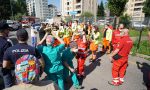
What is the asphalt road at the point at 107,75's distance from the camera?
641 centimetres

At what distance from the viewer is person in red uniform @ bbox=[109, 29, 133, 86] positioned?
19.9 feet

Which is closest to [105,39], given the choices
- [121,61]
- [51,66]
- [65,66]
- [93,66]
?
[93,66]

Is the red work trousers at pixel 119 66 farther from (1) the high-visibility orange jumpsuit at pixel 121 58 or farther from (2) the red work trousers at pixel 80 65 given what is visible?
(2) the red work trousers at pixel 80 65

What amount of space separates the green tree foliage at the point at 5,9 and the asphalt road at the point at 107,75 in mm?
59359

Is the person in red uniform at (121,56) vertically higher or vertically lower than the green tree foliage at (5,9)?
lower

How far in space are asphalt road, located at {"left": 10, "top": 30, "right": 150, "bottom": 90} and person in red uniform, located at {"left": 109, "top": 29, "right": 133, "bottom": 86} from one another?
0.28m

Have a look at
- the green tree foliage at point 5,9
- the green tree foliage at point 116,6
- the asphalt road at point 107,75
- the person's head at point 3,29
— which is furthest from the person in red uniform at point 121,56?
the green tree foliage at point 5,9

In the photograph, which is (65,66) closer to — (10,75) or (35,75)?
(10,75)

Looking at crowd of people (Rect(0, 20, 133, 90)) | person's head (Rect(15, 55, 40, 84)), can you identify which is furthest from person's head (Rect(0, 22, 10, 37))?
person's head (Rect(15, 55, 40, 84))

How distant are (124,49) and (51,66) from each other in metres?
2.59

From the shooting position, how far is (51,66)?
15.4 ft

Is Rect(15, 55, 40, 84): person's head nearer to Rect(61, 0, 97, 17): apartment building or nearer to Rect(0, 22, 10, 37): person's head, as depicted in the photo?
Rect(0, 22, 10, 37): person's head

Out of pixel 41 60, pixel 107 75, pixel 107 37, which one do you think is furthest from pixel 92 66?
pixel 41 60

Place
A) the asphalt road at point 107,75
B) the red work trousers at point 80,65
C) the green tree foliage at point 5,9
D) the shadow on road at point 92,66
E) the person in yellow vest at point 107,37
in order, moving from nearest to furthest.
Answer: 1. the asphalt road at point 107,75
2. the red work trousers at point 80,65
3. the shadow on road at point 92,66
4. the person in yellow vest at point 107,37
5. the green tree foliage at point 5,9
